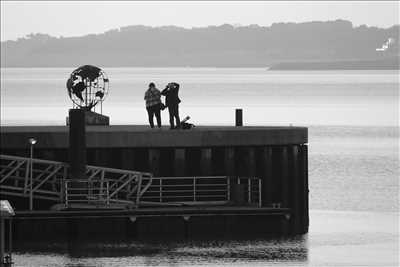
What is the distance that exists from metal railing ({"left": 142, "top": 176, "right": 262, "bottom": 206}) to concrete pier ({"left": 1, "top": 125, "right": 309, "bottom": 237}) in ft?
0.87

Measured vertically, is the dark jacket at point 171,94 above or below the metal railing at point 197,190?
above

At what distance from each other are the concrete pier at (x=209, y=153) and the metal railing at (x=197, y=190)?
0.87ft

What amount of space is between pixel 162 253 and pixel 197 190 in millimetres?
2648

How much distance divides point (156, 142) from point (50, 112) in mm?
90025

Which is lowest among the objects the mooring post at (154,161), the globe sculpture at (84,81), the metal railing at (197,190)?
the metal railing at (197,190)

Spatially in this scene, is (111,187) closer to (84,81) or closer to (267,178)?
(267,178)

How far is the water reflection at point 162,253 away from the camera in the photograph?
37.9 metres

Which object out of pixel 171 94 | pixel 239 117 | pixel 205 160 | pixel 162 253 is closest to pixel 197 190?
pixel 205 160

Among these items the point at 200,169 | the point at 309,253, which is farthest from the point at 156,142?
the point at 309,253

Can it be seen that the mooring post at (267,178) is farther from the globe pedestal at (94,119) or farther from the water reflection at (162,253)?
the globe pedestal at (94,119)

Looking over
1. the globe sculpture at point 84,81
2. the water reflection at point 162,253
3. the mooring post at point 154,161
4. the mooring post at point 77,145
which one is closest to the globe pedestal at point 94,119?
the globe sculpture at point 84,81

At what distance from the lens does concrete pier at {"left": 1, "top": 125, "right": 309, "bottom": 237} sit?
135ft

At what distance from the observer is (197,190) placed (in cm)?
4091

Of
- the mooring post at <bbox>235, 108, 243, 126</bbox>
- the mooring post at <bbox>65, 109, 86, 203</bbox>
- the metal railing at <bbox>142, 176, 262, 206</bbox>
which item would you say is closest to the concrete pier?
the metal railing at <bbox>142, 176, 262, 206</bbox>
